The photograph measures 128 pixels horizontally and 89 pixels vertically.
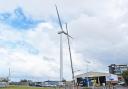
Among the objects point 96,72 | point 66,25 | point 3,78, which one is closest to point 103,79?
point 96,72

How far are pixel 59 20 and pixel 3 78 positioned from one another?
15724 centimetres

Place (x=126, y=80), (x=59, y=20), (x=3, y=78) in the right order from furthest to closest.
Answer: (x=3, y=78)
(x=126, y=80)
(x=59, y=20)

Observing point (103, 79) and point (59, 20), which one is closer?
point (59, 20)

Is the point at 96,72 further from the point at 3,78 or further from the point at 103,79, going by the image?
the point at 3,78

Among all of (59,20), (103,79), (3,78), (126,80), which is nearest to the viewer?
(59,20)

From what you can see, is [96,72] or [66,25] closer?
[66,25]

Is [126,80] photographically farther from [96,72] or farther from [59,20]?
[59,20]

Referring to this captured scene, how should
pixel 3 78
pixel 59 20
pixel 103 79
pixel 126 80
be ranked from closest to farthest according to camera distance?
pixel 59 20 < pixel 126 80 < pixel 103 79 < pixel 3 78

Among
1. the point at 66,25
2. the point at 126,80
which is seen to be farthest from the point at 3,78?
the point at 66,25

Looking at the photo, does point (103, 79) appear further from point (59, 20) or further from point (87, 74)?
point (59, 20)

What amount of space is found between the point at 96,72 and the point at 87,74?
6628 millimetres

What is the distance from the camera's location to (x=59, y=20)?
850cm

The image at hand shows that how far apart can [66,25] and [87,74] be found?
125553mm

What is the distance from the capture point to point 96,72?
454ft
